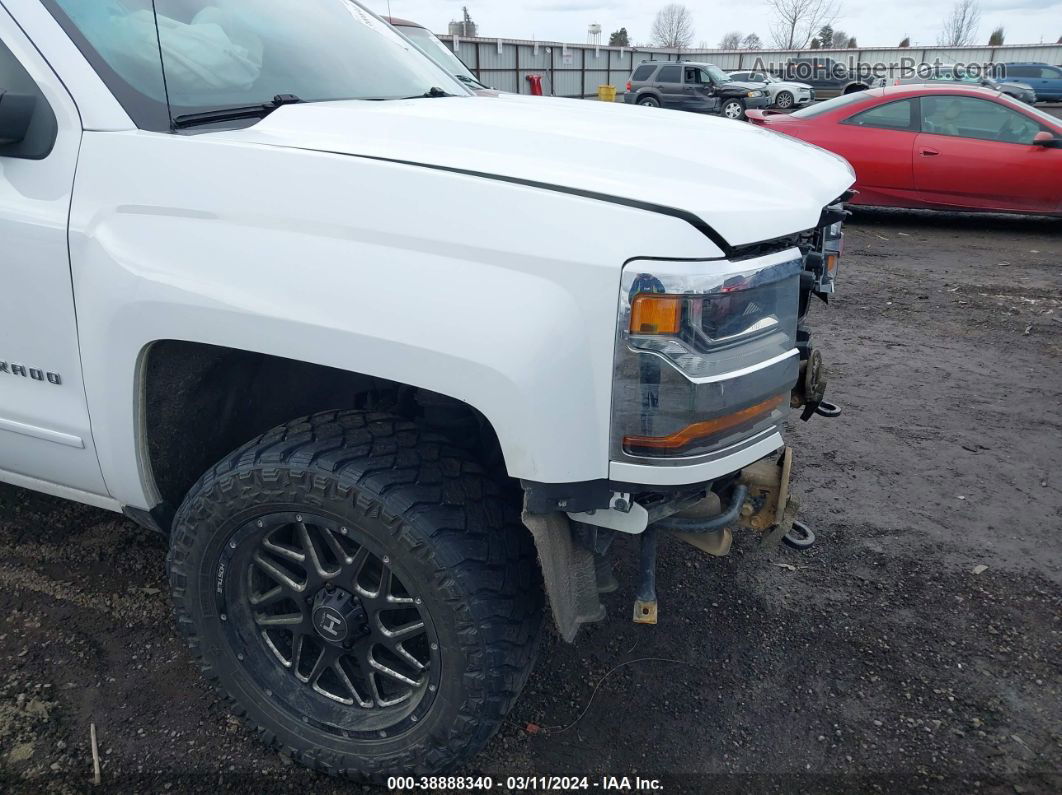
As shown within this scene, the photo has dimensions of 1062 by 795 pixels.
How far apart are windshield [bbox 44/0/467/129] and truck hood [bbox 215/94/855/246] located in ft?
0.60

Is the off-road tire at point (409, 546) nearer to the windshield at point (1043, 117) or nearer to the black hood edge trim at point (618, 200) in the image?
the black hood edge trim at point (618, 200)

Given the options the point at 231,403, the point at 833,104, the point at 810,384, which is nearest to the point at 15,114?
the point at 231,403

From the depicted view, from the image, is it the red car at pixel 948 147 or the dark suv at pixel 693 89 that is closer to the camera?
the red car at pixel 948 147

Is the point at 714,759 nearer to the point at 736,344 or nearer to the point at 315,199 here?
the point at 736,344

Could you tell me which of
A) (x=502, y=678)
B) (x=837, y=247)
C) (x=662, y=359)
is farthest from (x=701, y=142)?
(x=502, y=678)

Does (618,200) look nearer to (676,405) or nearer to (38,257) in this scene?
(676,405)

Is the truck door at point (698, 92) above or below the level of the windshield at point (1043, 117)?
above

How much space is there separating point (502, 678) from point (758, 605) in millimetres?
1283

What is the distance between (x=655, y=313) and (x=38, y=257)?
145cm

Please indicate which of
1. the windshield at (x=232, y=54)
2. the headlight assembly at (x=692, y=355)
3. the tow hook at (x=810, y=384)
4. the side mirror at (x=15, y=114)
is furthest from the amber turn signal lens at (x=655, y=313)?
the side mirror at (x=15, y=114)

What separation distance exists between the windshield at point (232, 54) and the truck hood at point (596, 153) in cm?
18

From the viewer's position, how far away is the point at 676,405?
159 centimetres

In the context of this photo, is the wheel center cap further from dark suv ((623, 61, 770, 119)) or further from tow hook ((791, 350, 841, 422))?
dark suv ((623, 61, 770, 119))

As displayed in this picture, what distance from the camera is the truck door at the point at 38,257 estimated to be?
1.89 m
